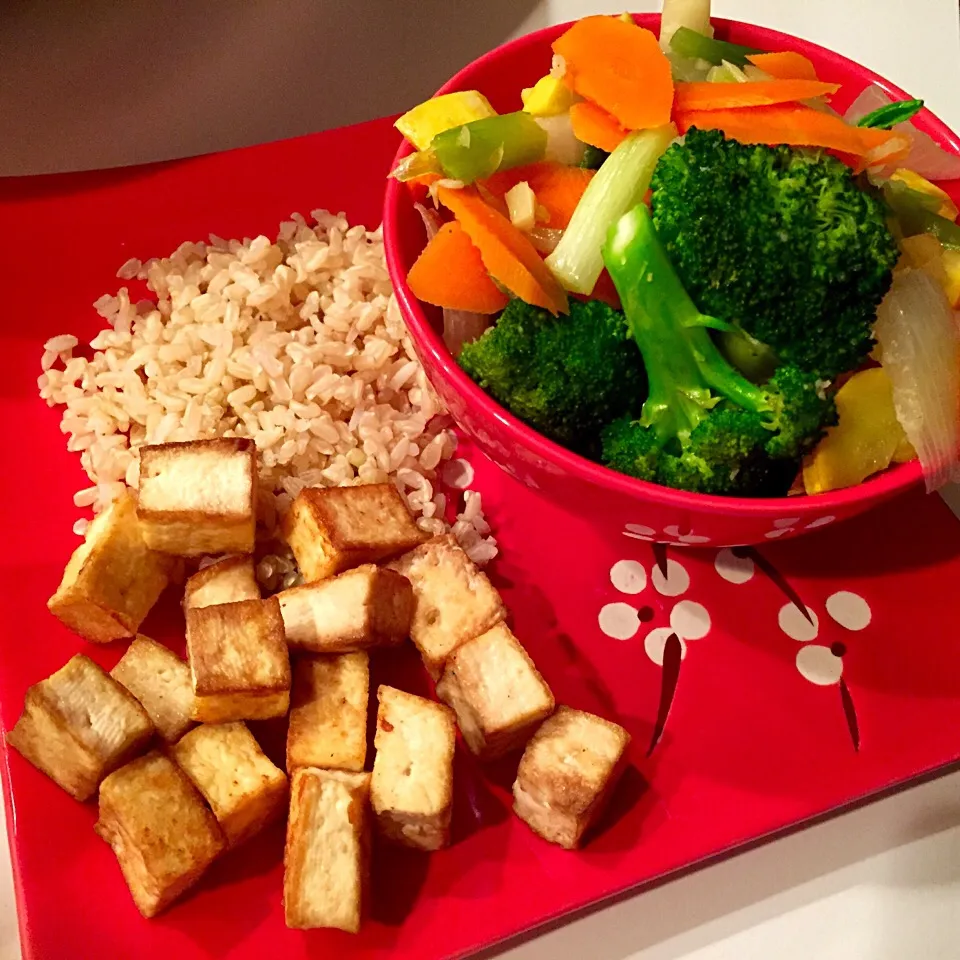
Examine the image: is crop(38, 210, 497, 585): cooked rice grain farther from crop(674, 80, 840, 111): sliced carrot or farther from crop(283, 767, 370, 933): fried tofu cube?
crop(674, 80, 840, 111): sliced carrot

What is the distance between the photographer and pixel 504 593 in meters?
1.13

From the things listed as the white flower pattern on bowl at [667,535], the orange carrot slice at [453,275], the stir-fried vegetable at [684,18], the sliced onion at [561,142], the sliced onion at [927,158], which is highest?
the stir-fried vegetable at [684,18]

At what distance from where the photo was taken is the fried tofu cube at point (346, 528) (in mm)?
1061

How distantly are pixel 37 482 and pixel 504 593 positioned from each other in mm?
588

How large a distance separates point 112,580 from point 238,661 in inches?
7.2

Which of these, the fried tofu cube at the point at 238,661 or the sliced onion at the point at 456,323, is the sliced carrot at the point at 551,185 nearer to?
the sliced onion at the point at 456,323

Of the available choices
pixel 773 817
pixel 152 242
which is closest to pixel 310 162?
pixel 152 242

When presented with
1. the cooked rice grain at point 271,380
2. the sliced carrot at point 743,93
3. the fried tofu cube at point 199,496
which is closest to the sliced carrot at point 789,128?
the sliced carrot at point 743,93

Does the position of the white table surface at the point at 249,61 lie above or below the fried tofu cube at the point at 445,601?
above

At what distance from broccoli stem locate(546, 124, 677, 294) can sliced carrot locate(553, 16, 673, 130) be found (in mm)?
22

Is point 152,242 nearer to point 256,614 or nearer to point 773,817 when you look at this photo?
point 256,614

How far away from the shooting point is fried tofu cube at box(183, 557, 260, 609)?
1050 millimetres

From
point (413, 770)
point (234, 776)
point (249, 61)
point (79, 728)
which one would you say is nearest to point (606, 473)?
point (413, 770)

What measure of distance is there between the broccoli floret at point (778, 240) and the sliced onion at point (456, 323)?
0.73 ft
